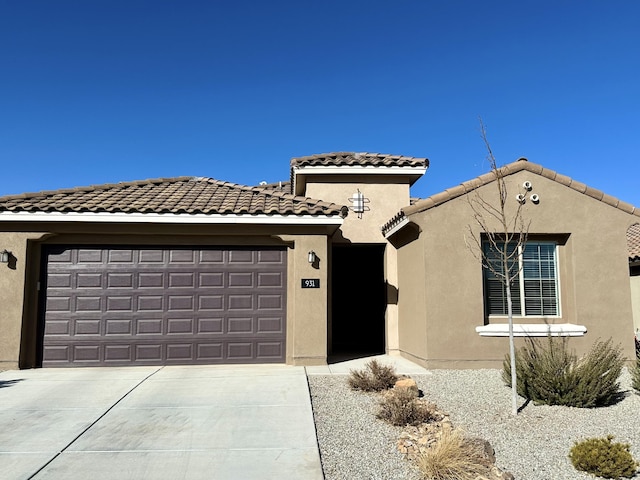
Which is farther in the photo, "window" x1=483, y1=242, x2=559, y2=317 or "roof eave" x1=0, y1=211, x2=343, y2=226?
"window" x1=483, y1=242, x2=559, y2=317

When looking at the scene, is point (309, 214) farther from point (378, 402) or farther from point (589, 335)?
point (589, 335)

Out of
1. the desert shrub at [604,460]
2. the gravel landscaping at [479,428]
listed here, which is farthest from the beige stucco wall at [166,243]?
the desert shrub at [604,460]

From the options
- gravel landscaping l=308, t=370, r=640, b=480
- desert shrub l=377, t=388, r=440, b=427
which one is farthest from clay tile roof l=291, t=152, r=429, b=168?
desert shrub l=377, t=388, r=440, b=427

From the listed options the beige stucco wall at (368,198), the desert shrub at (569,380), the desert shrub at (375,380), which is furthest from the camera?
the beige stucco wall at (368,198)

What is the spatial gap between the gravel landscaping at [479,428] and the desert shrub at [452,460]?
19 cm

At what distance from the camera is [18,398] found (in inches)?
304

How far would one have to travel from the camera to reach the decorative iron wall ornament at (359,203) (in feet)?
43.5

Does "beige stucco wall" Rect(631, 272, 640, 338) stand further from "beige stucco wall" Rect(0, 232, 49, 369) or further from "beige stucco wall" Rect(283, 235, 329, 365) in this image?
"beige stucco wall" Rect(0, 232, 49, 369)

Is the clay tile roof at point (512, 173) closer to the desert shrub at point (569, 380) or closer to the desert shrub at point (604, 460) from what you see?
the desert shrub at point (569, 380)

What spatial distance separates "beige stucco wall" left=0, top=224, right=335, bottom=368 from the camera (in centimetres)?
1025

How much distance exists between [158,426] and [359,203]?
8.48m

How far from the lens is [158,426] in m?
6.25

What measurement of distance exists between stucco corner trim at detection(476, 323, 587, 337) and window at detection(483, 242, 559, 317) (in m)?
0.35

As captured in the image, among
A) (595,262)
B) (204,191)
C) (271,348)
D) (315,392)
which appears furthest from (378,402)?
(204,191)
